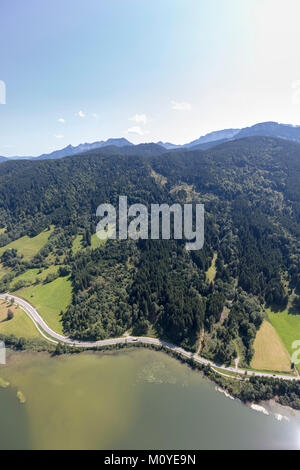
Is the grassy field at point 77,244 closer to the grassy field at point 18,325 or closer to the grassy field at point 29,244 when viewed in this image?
the grassy field at point 29,244

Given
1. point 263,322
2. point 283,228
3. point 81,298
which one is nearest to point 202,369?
point 263,322

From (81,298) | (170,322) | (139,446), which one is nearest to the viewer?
(139,446)

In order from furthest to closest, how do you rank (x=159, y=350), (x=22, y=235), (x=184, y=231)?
(x=22, y=235) < (x=184, y=231) < (x=159, y=350)

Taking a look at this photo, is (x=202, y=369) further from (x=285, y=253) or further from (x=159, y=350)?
(x=285, y=253)

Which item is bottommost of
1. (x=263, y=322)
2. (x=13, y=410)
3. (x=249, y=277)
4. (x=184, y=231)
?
(x=13, y=410)

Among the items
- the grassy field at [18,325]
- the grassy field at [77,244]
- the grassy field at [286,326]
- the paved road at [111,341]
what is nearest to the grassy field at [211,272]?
the grassy field at [286,326]

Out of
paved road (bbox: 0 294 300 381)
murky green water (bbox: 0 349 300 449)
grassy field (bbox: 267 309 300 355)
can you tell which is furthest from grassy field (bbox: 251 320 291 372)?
murky green water (bbox: 0 349 300 449)

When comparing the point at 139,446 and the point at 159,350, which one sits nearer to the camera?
the point at 139,446
